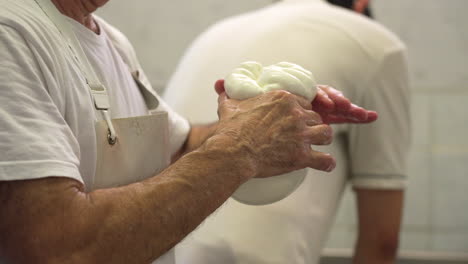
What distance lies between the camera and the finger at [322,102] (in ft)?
3.60

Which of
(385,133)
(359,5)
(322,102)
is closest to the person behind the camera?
(322,102)

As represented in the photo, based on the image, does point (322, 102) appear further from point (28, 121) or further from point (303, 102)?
point (28, 121)

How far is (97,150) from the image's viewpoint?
955mm

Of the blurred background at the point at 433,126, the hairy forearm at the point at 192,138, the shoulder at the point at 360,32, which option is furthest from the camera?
the blurred background at the point at 433,126

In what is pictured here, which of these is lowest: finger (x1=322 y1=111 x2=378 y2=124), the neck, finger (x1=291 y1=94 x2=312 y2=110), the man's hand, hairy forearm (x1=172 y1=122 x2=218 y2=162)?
hairy forearm (x1=172 y1=122 x2=218 y2=162)

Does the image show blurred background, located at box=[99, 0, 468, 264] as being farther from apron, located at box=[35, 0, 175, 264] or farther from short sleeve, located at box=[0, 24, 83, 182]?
short sleeve, located at box=[0, 24, 83, 182]

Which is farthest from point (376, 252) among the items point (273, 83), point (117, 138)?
point (117, 138)

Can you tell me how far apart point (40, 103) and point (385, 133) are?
3.68 feet

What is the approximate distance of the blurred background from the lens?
9.91 feet

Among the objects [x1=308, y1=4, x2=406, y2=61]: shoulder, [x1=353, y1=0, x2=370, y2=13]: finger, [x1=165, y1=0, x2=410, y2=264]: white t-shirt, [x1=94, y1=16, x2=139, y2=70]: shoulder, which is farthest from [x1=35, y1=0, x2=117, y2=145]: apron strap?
[x1=353, y1=0, x2=370, y2=13]: finger

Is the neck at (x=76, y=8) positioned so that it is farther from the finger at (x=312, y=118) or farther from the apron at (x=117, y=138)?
the finger at (x=312, y=118)

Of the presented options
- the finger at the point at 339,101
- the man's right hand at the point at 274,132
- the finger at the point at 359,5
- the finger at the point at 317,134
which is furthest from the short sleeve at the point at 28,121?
the finger at the point at 359,5

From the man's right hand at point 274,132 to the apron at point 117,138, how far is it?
13 centimetres

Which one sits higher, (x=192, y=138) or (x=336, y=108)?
(x=336, y=108)
